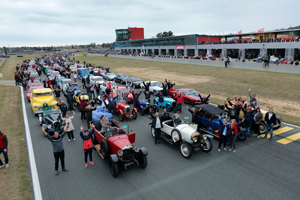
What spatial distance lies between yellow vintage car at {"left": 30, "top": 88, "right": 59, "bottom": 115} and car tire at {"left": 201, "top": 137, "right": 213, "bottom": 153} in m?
10.8

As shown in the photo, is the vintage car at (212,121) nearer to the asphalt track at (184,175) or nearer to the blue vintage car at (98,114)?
the asphalt track at (184,175)

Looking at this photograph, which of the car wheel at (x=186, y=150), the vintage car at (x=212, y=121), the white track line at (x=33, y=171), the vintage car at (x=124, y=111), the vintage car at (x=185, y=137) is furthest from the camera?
the vintage car at (x=124, y=111)

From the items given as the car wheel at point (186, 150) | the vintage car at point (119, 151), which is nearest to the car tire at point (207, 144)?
the car wheel at point (186, 150)

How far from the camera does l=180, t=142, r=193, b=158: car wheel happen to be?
8.21 meters

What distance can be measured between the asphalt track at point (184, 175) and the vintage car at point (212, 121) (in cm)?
73

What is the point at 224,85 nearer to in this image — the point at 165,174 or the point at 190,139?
the point at 190,139

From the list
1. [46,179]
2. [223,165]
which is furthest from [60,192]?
[223,165]

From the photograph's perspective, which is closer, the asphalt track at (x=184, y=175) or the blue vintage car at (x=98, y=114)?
the asphalt track at (x=184, y=175)

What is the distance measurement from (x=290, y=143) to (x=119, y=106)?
10.2 m

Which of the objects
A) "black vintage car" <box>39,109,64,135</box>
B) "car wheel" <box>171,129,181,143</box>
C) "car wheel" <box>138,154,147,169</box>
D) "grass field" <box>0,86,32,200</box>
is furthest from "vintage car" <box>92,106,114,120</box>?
"car wheel" <box>138,154,147,169</box>

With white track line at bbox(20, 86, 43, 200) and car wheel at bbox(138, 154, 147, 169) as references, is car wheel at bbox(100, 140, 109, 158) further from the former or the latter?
white track line at bbox(20, 86, 43, 200)

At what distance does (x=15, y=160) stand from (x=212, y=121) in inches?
373

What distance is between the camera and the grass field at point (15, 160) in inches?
247

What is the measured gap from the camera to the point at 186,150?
8422 mm
